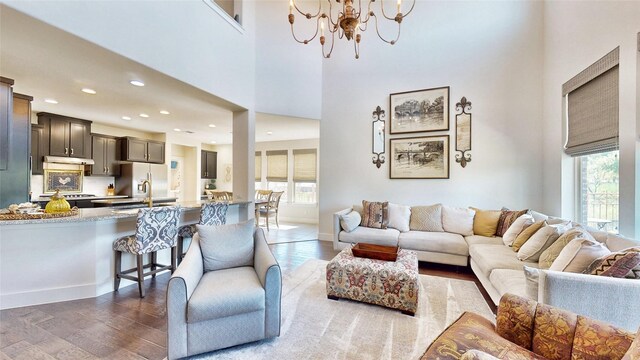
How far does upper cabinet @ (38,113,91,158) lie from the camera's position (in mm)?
4859

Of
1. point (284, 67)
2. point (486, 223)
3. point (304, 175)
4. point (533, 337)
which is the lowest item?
point (533, 337)

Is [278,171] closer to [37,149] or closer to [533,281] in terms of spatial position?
[37,149]

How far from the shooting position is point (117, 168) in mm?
6113

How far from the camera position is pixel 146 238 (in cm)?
271

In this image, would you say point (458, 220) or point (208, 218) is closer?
point (208, 218)

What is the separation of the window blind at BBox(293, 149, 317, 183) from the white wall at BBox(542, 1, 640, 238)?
5.10 m

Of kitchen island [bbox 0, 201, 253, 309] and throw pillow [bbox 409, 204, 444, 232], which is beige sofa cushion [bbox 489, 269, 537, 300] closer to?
throw pillow [bbox 409, 204, 444, 232]

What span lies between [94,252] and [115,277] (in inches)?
14.2

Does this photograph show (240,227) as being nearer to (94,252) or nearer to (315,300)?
(315,300)

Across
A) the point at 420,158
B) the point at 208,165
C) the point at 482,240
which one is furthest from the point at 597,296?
the point at 208,165

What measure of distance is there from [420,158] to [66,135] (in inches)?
278

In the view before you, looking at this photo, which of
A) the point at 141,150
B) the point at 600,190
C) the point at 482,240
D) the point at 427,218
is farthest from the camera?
the point at 141,150

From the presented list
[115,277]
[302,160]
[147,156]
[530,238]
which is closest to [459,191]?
[530,238]

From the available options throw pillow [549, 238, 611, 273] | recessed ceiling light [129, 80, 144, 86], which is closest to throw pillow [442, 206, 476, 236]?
throw pillow [549, 238, 611, 273]
